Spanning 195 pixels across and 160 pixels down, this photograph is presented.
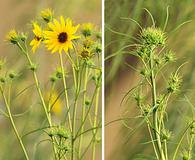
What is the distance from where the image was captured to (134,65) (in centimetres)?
127

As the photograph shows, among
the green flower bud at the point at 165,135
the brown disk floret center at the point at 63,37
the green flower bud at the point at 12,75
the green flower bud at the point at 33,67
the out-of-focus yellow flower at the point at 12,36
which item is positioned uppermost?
the out-of-focus yellow flower at the point at 12,36

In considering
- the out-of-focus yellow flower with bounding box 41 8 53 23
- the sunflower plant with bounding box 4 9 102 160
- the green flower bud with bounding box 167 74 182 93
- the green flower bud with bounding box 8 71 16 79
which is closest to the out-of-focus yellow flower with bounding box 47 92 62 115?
the sunflower plant with bounding box 4 9 102 160

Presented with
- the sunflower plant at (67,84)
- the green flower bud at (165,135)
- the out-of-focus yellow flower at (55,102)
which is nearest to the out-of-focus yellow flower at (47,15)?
the sunflower plant at (67,84)

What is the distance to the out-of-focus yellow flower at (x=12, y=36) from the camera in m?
1.30

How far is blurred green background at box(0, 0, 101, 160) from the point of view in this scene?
128 centimetres

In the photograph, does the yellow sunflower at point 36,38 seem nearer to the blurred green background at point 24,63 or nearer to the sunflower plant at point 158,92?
the blurred green background at point 24,63

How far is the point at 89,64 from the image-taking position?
50.8 inches

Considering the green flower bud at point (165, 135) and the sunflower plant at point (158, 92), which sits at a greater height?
the sunflower plant at point (158, 92)

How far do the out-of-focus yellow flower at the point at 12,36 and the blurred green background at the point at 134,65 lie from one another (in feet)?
0.89

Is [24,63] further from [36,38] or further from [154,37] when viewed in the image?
[154,37]

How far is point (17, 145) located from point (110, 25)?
17.6 inches

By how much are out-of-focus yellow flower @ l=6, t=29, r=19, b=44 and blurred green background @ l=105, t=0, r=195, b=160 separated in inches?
10.7

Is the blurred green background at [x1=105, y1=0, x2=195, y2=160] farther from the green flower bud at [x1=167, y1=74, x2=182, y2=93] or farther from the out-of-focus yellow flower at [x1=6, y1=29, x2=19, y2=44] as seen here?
the out-of-focus yellow flower at [x1=6, y1=29, x2=19, y2=44]

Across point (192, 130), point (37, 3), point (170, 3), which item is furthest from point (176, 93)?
point (37, 3)
